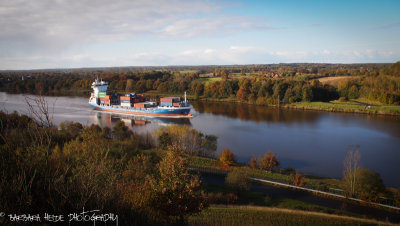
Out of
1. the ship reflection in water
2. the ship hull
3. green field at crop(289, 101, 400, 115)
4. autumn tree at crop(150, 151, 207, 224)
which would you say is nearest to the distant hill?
green field at crop(289, 101, 400, 115)

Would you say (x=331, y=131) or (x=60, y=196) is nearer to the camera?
(x=60, y=196)

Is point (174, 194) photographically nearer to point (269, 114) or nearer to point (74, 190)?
point (74, 190)

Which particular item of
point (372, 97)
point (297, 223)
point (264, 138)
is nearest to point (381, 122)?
point (372, 97)

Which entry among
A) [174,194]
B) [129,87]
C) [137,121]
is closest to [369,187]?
[174,194]

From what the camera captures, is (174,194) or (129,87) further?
(129,87)

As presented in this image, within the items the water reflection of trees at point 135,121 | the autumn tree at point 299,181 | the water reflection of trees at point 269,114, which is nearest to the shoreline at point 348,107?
the water reflection of trees at point 269,114

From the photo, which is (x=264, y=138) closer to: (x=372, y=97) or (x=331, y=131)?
(x=331, y=131)
